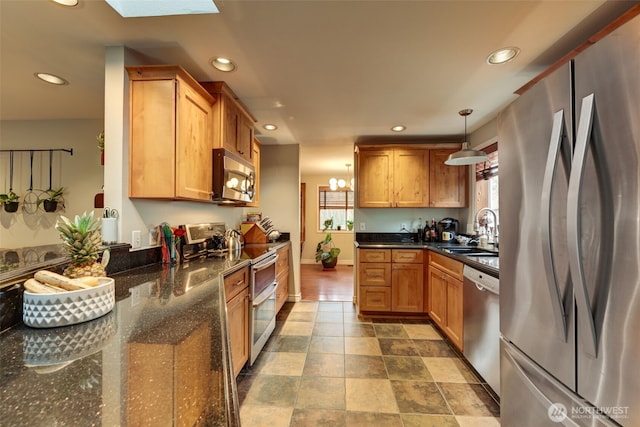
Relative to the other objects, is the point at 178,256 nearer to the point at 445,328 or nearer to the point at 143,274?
the point at 143,274

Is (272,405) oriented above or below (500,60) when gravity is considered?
below

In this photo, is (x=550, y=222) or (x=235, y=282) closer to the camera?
(x=550, y=222)

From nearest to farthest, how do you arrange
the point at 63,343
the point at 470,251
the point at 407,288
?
the point at 63,343, the point at 470,251, the point at 407,288

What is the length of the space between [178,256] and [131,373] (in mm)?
1634

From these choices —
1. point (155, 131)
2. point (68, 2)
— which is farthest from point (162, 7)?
point (155, 131)

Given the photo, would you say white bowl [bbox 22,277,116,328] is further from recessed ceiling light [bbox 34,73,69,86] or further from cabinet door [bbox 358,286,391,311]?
cabinet door [bbox 358,286,391,311]

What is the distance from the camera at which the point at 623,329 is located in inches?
30.1

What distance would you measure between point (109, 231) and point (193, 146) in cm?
77

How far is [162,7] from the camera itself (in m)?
1.44

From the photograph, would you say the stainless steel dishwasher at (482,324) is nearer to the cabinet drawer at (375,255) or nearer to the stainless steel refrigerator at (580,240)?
the stainless steel refrigerator at (580,240)

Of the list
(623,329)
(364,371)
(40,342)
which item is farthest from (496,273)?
(40,342)

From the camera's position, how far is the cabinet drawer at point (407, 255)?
326cm

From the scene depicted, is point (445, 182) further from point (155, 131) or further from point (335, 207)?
point (335, 207)

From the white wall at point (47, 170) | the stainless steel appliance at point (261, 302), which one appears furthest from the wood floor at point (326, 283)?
the white wall at point (47, 170)
